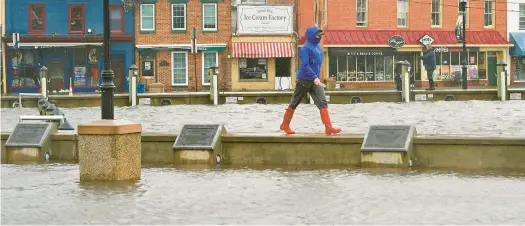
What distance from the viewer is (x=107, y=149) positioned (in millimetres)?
11258

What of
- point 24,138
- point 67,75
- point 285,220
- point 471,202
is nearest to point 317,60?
point 24,138

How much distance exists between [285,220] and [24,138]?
7.51 m

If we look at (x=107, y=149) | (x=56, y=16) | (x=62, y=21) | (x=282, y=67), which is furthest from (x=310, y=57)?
(x=56, y=16)

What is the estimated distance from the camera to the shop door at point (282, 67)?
167ft

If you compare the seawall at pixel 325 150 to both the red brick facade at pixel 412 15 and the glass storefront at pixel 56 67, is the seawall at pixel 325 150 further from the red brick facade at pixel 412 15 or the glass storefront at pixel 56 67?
the red brick facade at pixel 412 15

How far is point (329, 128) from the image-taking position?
45.5 ft

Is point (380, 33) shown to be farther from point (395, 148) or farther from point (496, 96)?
point (395, 148)

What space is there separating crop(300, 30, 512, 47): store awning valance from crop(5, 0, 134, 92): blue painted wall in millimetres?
9136

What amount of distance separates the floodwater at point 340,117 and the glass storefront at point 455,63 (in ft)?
69.0

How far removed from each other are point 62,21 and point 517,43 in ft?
81.9

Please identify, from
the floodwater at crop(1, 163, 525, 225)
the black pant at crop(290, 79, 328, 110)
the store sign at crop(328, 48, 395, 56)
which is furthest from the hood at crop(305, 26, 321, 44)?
the store sign at crop(328, 48, 395, 56)

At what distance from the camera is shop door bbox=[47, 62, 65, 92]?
163ft

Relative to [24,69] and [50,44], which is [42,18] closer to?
[50,44]

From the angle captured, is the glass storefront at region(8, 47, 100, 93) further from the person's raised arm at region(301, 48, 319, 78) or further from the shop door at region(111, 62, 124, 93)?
the person's raised arm at region(301, 48, 319, 78)
